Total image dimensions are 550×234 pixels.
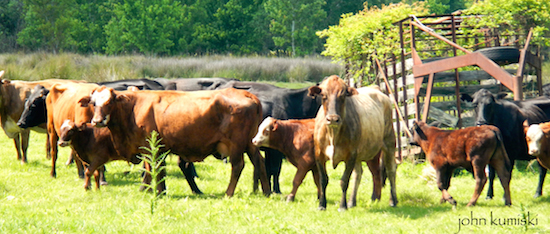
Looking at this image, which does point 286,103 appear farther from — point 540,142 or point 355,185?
point 540,142

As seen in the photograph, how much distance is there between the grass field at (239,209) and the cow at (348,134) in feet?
1.61

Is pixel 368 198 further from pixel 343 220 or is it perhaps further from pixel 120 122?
pixel 120 122

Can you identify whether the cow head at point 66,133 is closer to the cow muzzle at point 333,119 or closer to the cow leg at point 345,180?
the cow muzzle at point 333,119

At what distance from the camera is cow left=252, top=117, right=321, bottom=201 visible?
9086 mm

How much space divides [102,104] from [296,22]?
3920 cm

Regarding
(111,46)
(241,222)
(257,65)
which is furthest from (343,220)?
(111,46)

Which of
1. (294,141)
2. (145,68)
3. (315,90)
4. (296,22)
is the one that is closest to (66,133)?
(294,141)

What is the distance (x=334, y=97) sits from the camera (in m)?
8.11

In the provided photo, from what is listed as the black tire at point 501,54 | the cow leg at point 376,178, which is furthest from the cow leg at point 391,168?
the black tire at point 501,54

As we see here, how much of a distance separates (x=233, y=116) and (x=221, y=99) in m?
0.33

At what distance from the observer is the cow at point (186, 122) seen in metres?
9.24

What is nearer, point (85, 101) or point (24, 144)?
point (85, 101)

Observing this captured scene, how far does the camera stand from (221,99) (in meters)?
9.29

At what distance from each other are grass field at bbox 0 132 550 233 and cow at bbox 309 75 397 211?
19.3 inches
